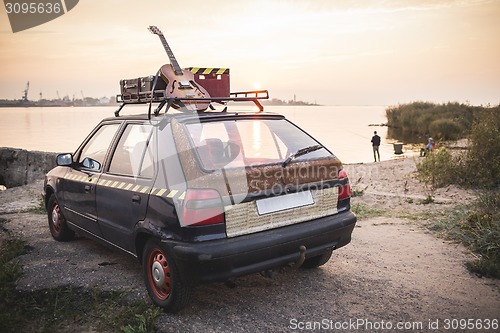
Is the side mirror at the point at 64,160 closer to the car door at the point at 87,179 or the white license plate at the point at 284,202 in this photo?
the car door at the point at 87,179

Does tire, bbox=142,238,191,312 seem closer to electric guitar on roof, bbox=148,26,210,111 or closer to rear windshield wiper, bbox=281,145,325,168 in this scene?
rear windshield wiper, bbox=281,145,325,168

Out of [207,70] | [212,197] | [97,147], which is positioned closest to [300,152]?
[212,197]

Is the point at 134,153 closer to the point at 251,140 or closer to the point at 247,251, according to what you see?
the point at 251,140

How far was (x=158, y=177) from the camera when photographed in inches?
140

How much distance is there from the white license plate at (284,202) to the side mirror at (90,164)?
2138 mm

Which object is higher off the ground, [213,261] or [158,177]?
[158,177]

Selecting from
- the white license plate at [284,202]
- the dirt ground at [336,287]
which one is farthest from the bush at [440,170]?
the white license plate at [284,202]

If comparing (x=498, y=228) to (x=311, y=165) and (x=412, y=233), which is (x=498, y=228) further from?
(x=311, y=165)

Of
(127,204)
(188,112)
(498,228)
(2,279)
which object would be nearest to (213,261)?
(127,204)

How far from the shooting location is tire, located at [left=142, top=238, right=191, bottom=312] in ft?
11.2

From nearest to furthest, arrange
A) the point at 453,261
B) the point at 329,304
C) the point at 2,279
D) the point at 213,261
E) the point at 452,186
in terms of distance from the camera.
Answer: the point at 213,261 < the point at 329,304 < the point at 2,279 < the point at 453,261 < the point at 452,186

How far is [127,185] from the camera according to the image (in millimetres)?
Result: 3949

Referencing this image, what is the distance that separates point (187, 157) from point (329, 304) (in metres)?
1.89

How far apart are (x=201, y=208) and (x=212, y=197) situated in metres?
0.12
